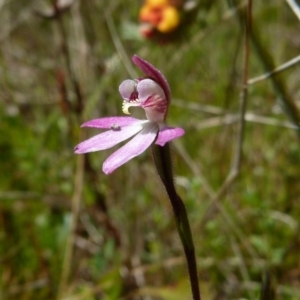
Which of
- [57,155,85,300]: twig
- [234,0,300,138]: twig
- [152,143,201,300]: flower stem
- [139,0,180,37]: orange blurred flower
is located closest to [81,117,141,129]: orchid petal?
[152,143,201,300]: flower stem

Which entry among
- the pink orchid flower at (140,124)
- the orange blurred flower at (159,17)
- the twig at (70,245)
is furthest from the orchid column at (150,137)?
the orange blurred flower at (159,17)

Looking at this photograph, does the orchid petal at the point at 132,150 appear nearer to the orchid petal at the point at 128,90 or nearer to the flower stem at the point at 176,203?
the flower stem at the point at 176,203

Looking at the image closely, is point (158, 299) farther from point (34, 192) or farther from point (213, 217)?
point (34, 192)

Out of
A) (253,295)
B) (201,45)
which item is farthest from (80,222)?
(201,45)

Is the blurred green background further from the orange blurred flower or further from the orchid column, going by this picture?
the orchid column

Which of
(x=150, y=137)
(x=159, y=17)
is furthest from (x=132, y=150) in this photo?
(x=159, y=17)

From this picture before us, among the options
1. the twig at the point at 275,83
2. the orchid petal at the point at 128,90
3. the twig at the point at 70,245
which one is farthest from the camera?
the twig at the point at 70,245

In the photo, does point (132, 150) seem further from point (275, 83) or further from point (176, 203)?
point (275, 83)
